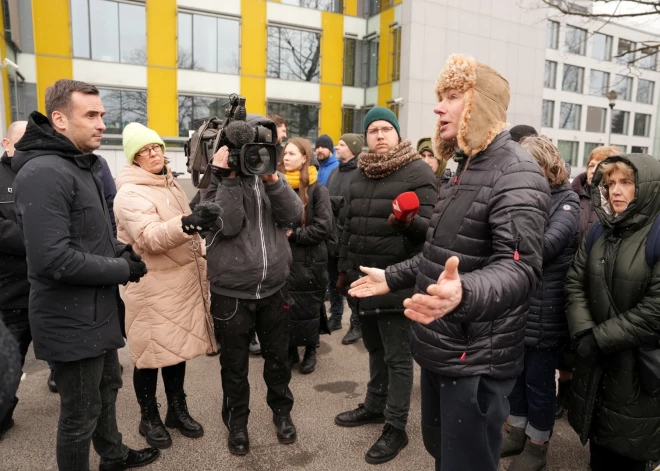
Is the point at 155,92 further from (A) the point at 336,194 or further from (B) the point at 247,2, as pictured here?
(A) the point at 336,194

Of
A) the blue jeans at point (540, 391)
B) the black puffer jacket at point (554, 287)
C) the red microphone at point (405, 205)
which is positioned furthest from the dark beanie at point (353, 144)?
the blue jeans at point (540, 391)

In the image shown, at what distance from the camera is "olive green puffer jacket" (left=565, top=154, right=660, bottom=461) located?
2.30 m

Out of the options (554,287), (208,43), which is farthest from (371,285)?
(208,43)

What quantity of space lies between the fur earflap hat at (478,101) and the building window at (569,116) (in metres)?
29.8

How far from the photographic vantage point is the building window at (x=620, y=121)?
3180cm

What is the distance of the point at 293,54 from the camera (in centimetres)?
1784

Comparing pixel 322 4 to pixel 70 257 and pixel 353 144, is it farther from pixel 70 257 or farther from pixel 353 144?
pixel 70 257

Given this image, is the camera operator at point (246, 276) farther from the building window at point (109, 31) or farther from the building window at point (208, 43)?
the building window at point (208, 43)

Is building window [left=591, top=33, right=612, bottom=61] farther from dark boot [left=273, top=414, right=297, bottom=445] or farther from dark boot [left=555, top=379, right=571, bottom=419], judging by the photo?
dark boot [left=273, top=414, right=297, bottom=445]

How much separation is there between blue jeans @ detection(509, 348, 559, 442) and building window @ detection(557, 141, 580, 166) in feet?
95.1

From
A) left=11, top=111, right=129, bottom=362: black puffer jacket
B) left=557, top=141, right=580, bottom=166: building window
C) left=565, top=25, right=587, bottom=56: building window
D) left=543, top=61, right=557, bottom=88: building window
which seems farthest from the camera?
left=557, top=141, right=580, bottom=166: building window

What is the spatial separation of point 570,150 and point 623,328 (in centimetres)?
3036

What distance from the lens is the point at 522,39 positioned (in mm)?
19328

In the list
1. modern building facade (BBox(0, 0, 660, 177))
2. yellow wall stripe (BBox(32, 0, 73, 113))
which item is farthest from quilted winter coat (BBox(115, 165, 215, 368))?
yellow wall stripe (BBox(32, 0, 73, 113))
